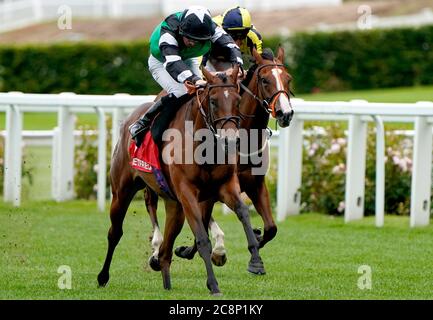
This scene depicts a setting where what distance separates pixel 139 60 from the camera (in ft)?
88.9

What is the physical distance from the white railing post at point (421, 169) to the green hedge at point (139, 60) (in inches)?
629

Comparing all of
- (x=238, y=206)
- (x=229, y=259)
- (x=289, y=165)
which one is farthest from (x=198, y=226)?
(x=289, y=165)

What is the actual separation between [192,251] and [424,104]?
3.01 meters

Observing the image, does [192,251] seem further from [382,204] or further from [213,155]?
[382,204]

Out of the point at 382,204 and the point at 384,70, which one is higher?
the point at 384,70

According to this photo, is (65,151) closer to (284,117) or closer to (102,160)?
(102,160)

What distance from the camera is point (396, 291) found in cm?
814

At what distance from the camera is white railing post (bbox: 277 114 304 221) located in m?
12.0

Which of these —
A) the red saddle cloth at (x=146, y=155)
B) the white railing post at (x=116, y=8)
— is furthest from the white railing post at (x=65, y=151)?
the white railing post at (x=116, y=8)

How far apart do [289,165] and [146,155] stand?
12.2ft

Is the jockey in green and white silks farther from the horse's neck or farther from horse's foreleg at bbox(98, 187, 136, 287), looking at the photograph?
horse's foreleg at bbox(98, 187, 136, 287)

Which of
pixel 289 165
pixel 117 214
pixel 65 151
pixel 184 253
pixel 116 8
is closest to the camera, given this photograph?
pixel 117 214
